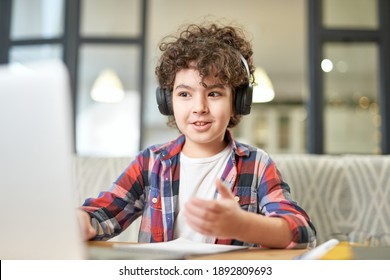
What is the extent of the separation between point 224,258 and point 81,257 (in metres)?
0.18

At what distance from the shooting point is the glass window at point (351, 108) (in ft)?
4.76

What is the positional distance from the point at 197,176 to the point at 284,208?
12 cm

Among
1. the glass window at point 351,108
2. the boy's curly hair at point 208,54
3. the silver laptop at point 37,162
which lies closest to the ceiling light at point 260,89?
the boy's curly hair at point 208,54

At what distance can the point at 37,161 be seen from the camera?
31cm

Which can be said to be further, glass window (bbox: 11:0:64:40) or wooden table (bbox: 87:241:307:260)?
glass window (bbox: 11:0:64:40)

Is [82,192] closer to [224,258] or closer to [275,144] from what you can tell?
[224,258]

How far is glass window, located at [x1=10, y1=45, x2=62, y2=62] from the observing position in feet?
2.72

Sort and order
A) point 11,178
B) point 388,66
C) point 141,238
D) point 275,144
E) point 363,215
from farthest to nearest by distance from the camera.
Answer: point 275,144, point 388,66, point 363,215, point 141,238, point 11,178

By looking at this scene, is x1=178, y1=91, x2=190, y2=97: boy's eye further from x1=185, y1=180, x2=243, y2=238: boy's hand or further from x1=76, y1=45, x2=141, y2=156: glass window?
x1=76, y1=45, x2=141, y2=156: glass window

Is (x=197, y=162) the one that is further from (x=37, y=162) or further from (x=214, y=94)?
(x=37, y=162)

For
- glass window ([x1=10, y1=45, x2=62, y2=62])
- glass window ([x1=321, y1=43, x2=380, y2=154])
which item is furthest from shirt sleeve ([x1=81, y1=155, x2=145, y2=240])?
glass window ([x1=321, y1=43, x2=380, y2=154])

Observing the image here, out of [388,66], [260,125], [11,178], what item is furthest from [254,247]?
[260,125]

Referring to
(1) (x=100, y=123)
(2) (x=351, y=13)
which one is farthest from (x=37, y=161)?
(2) (x=351, y=13)
